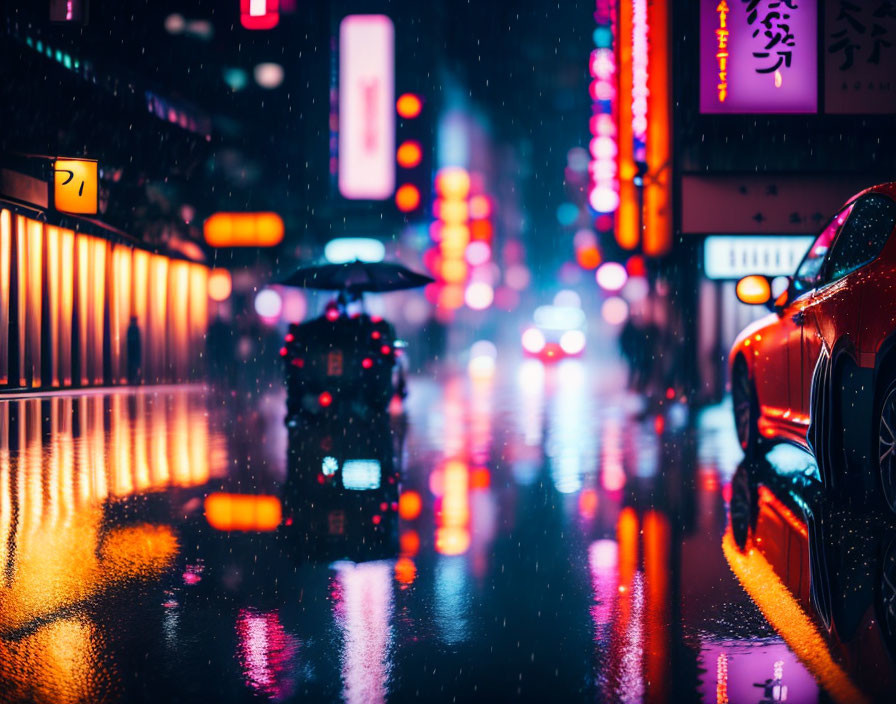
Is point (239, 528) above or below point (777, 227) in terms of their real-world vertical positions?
below

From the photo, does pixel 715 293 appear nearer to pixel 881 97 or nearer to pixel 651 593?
pixel 881 97

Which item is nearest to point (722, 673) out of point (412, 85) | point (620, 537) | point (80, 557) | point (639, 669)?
point (639, 669)

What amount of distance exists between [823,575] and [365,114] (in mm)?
36593

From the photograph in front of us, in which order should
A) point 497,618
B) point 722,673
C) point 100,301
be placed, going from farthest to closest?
point 100,301 < point 497,618 < point 722,673

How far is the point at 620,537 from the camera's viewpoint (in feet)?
21.0

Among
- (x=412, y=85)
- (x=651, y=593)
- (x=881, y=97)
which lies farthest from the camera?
(x=412, y=85)

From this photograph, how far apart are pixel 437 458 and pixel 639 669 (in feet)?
22.4

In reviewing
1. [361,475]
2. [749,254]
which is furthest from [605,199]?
[361,475]

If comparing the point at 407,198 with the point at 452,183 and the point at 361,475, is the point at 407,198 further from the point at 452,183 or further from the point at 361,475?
the point at 361,475

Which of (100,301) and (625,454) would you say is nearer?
(625,454)

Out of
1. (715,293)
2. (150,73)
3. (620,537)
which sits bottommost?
(620,537)

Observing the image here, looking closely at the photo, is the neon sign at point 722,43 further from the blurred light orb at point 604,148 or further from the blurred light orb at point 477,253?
the blurred light orb at point 477,253

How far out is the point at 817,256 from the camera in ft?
26.1

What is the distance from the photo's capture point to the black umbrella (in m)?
16.3
